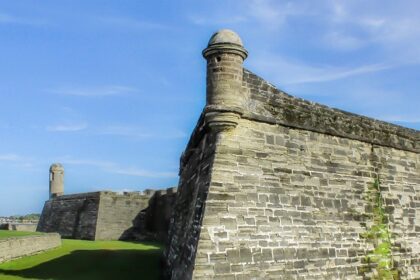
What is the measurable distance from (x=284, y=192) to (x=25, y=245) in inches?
508

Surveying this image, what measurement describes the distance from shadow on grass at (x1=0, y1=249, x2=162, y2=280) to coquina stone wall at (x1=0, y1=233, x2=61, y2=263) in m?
1.85

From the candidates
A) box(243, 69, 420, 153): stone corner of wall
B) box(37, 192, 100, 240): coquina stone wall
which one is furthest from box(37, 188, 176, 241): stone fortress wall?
box(243, 69, 420, 153): stone corner of wall

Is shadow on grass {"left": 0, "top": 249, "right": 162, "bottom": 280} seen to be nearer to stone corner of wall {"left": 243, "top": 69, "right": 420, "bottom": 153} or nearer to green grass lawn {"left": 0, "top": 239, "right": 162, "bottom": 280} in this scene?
green grass lawn {"left": 0, "top": 239, "right": 162, "bottom": 280}

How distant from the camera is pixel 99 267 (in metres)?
14.4

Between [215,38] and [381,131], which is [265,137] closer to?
[215,38]

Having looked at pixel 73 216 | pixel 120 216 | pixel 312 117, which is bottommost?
pixel 120 216

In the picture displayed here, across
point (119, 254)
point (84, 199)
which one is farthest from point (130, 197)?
point (119, 254)

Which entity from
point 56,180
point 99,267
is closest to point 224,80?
point 99,267

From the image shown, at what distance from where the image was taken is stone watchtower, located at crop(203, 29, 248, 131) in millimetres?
8914

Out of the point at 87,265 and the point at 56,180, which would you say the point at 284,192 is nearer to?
the point at 87,265

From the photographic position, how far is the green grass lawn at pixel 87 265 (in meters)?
13.3

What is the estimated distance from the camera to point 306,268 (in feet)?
29.7

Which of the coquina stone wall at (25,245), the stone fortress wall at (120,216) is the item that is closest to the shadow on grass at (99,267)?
the coquina stone wall at (25,245)

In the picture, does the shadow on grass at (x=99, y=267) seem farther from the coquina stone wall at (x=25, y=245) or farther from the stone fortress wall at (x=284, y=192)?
the stone fortress wall at (x=284, y=192)
